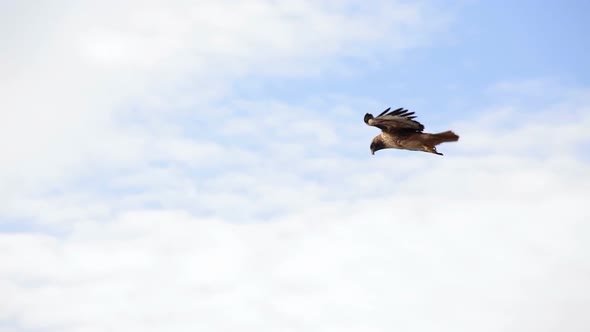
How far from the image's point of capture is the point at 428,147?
2383 centimetres

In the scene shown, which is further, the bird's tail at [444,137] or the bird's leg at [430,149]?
the bird's leg at [430,149]

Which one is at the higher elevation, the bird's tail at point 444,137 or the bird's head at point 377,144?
the bird's head at point 377,144

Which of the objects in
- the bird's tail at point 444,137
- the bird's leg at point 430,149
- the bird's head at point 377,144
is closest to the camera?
the bird's tail at point 444,137

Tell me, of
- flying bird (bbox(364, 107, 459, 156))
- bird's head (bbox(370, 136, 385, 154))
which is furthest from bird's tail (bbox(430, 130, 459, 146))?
bird's head (bbox(370, 136, 385, 154))

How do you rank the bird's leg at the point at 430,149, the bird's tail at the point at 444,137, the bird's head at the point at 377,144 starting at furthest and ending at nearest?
the bird's head at the point at 377,144 → the bird's leg at the point at 430,149 → the bird's tail at the point at 444,137

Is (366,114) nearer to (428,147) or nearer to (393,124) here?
(393,124)

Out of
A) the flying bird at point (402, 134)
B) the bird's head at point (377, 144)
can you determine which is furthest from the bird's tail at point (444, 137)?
the bird's head at point (377, 144)

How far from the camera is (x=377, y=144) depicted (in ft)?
85.7

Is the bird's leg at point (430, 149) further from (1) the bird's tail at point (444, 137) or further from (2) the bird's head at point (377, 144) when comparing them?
(2) the bird's head at point (377, 144)

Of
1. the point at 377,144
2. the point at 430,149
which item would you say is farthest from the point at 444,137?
the point at 377,144

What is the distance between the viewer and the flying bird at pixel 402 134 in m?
23.5

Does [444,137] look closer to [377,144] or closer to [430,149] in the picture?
[430,149]

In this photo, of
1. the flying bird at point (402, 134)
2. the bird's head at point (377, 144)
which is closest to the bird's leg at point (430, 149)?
the flying bird at point (402, 134)

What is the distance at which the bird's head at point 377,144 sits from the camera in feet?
85.0
